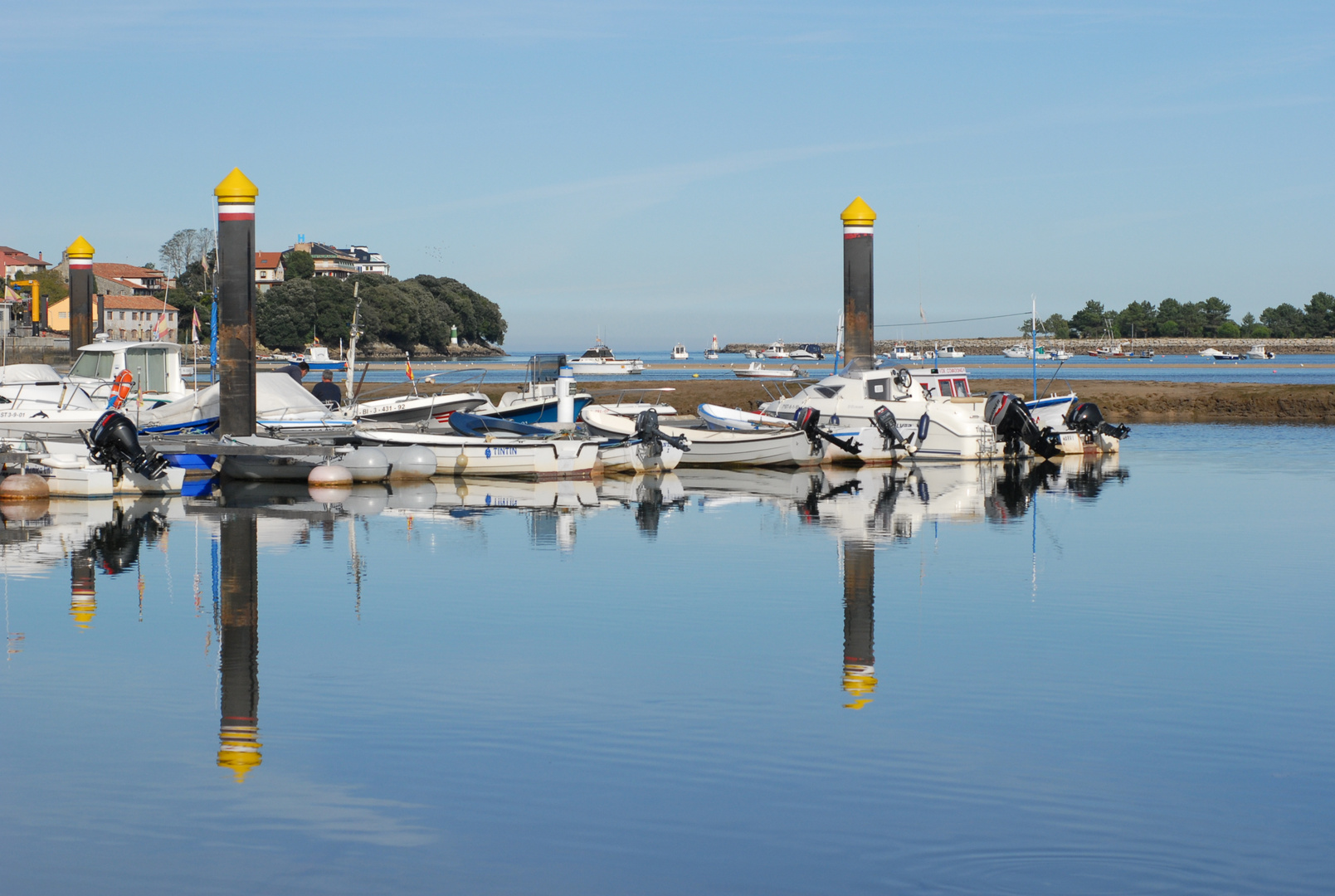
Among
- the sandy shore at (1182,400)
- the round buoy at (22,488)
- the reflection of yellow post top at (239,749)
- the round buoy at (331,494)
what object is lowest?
the reflection of yellow post top at (239,749)

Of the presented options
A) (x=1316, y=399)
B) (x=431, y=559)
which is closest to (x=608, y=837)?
(x=431, y=559)

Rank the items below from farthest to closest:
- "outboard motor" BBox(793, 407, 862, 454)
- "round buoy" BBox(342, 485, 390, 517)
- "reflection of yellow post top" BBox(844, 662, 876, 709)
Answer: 1. "outboard motor" BBox(793, 407, 862, 454)
2. "round buoy" BBox(342, 485, 390, 517)
3. "reflection of yellow post top" BBox(844, 662, 876, 709)

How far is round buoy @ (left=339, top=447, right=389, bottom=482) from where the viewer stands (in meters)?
27.3

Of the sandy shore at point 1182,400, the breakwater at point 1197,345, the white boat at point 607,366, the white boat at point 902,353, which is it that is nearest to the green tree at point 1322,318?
the breakwater at point 1197,345

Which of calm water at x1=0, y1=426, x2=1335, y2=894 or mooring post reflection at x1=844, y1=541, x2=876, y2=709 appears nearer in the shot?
calm water at x1=0, y1=426, x2=1335, y2=894

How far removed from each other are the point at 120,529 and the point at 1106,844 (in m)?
17.1

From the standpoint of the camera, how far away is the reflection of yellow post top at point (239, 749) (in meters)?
9.02

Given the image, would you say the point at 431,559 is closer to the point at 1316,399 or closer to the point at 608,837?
the point at 608,837

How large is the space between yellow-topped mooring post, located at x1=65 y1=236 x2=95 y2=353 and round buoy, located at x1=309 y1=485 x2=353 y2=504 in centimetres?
2109

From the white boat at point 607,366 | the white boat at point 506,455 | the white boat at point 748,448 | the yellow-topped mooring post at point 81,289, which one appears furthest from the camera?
the white boat at point 607,366

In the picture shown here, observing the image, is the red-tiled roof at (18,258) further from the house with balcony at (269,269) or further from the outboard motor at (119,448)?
the outboard motor at (119,448)

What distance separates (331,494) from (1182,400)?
35.3 metres

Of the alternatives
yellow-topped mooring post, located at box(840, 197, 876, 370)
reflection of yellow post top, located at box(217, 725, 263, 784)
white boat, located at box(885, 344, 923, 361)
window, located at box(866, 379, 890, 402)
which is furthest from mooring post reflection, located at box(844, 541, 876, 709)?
white boat, located at box(885, 344, 923, 361)

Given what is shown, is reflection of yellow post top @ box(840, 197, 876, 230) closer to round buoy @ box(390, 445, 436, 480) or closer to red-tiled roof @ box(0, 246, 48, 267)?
round buoy @ box(390, 445, 436, 480)
